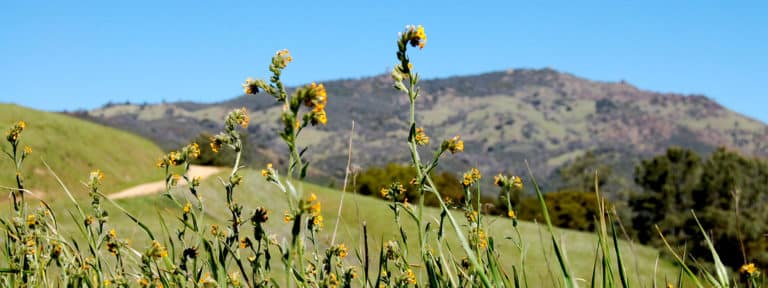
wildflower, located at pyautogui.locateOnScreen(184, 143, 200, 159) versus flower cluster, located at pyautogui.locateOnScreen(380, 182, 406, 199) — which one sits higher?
wildflower, located at pyautogui.locateOnScreen(184, 143, 200, 159)

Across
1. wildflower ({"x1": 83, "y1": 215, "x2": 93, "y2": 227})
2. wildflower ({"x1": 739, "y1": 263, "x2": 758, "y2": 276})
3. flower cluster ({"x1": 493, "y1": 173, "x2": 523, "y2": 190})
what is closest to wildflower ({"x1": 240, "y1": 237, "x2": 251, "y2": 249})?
wildflower ({"x1": 83, "y1": 215, "x2": 93, "y2": 227})

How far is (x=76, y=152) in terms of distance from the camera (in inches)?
1500

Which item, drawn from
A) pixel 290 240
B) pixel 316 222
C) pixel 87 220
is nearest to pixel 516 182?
pixel 316 222

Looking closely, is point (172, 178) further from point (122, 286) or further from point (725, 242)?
point (725, 242)

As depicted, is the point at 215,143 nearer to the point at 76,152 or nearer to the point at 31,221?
the point at 31,221

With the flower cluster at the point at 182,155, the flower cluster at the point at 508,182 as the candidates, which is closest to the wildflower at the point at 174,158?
the flower cluster at the point at 182,155

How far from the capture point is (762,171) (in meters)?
75.8

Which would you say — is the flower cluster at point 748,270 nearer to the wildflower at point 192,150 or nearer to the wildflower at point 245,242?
the wildflower at point 245,242

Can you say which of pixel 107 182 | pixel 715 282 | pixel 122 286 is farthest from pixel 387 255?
pixel 107 182

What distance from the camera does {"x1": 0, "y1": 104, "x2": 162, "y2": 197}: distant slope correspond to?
32125mm

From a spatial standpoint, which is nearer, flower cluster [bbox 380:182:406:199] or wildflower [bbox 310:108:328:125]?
wildflower [bbox 310:108:328:125]

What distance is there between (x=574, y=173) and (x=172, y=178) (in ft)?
313

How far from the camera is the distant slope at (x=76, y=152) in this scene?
32.1 m

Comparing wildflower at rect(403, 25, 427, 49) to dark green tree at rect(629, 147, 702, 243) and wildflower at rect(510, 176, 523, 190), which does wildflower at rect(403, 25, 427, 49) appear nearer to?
wildflower at rect(510, 176, 523, 190)
